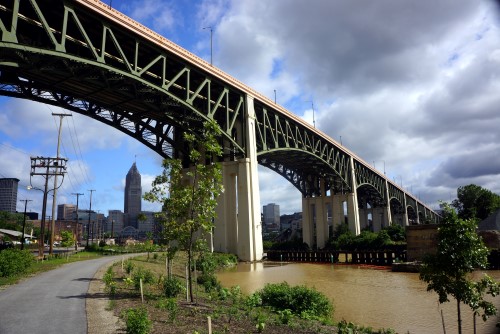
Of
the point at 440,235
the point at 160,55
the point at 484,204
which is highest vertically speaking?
the point at 160,55

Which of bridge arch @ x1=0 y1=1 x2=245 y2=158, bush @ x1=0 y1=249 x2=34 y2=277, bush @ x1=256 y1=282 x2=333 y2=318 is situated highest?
bridge arch @ x1=0 y1=1 x2=245 y2=158

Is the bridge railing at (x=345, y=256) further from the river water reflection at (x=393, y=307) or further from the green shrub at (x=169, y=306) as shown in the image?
the green shrub at (x=169, y=306)

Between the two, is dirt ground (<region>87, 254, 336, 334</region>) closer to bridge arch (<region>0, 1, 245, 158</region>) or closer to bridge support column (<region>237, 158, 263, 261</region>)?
bridge arch (<region>0, 1, 245, 158</region>)

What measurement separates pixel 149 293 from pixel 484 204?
114890 mm

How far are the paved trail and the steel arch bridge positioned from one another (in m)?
12.2

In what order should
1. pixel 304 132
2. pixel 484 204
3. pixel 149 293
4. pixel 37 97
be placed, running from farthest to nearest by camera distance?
pixel 484 204 → pixel 304 132 → pixel 37 97 → pixel 149 293

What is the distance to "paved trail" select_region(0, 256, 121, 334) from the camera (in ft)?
36.0

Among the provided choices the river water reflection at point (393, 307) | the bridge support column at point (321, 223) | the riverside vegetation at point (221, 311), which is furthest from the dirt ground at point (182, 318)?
the bridge support column at point (321, 223)

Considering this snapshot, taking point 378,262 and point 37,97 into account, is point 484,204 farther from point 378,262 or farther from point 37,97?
point 37,97

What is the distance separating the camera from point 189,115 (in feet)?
137

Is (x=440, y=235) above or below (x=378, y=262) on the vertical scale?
above

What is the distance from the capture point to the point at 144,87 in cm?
3447

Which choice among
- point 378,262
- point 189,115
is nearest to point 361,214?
point 378,262

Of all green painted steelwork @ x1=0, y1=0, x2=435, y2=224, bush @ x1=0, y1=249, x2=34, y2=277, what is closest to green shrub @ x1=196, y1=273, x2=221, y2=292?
bush @ x1=0, y1=249, x2=34, y2=277
